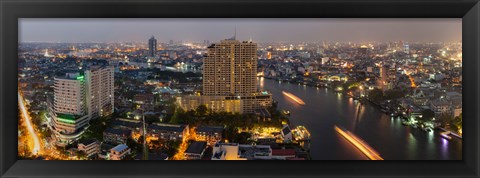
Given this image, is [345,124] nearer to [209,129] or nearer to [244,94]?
[244,94]

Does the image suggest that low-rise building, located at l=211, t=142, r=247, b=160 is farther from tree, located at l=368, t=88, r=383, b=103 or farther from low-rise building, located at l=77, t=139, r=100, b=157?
tree, located at l=368, t=88, r=383, b=103

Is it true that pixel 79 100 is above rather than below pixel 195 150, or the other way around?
above

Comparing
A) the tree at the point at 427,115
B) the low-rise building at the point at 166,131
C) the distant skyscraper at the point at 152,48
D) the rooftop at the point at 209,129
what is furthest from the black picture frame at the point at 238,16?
the distant skyscraper at the point at 152,48

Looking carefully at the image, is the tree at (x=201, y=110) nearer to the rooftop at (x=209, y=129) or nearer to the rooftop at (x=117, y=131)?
the rooftop at (x=209, y=129)

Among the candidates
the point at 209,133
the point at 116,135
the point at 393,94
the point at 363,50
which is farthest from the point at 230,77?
the point at 393,94

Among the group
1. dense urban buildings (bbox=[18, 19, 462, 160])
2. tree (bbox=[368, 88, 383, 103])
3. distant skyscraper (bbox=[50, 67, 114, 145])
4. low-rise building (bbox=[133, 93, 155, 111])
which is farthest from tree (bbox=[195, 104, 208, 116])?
tree (bbox=[368, 88, 383, 103])

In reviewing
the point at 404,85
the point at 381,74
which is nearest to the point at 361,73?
the point at 381,74

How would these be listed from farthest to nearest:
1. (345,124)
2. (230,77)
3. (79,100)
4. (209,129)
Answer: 1. (230,77)
2. (345,124)
3. (209,129)
4. (79,100)
